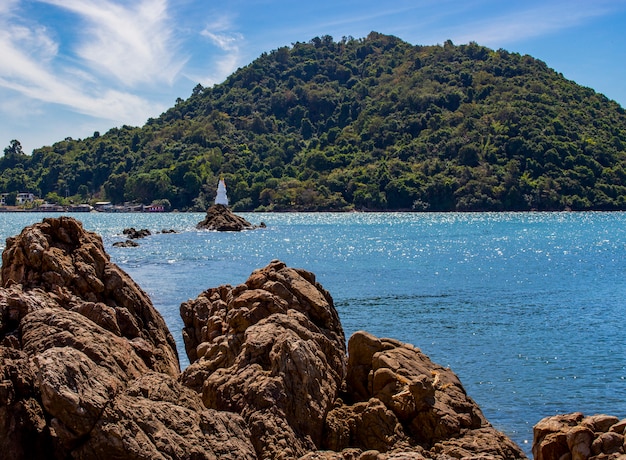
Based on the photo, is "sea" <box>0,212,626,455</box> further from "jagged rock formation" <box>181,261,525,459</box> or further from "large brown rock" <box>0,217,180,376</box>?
"large brown rock" <box>0,217,180,376</box>

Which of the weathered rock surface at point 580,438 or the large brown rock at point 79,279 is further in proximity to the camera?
the large brown rock at point 79,279

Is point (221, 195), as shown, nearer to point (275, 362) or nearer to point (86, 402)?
point (275, 362)

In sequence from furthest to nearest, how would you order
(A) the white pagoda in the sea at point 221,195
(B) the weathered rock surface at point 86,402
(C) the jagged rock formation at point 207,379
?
(A) the white pagoda in the sea at point 221,195 → (C) the jagged rock formation at point 207,379 → (B) the weathered rock surface at point 86,402

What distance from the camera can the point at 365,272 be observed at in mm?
48844

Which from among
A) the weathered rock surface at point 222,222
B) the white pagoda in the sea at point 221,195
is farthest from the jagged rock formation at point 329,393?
the white pagoda in the sea at point 221,195

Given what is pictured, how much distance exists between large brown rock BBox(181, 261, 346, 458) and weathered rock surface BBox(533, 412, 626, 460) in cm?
288

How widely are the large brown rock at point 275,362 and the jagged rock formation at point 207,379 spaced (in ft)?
0.07

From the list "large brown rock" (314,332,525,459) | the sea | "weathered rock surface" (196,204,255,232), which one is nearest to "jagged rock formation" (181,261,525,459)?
"large brown rock" (314,332,525,459)

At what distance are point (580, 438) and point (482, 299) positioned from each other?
88.8ft

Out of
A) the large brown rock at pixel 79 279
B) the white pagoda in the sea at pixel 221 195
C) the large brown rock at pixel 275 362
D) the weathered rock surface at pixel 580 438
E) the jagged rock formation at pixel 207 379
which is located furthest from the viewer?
the white pagoda in the sea at pixel 221 195

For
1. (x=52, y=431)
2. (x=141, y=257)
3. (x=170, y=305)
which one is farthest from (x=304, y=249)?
(x=52, y=431)

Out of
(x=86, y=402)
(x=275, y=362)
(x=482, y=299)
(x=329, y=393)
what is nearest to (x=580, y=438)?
(x=329, y=393)

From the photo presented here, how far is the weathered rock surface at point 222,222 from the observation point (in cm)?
10092

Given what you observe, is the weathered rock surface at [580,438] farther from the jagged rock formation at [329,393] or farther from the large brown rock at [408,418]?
the jagged rock formation at [329,393]
